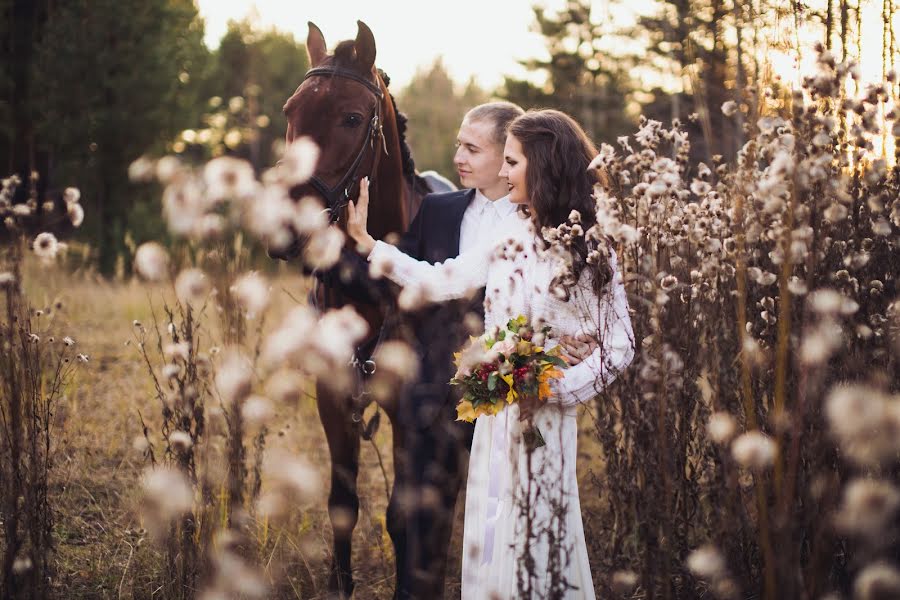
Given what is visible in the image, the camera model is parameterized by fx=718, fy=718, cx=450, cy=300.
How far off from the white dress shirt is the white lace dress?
0.93 feet

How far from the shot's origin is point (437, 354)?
129 inches

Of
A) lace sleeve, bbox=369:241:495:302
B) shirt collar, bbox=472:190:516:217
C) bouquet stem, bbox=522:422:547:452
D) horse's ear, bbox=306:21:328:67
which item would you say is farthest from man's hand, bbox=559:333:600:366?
horse's ear, bbox=306:21:328:67

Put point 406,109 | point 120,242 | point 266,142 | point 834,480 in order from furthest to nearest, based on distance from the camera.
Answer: point 406,109, point 266,142, point 120,242, point 834,480

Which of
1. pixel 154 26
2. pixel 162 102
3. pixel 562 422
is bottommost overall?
pixel 562 422

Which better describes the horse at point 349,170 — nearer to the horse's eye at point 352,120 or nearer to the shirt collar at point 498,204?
the horse's eye at point 352,120

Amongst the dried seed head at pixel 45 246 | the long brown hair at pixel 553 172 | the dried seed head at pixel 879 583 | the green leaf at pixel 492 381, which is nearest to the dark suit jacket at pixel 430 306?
the long brown hair at pixel 553 172

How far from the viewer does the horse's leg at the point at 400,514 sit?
3.20 metres

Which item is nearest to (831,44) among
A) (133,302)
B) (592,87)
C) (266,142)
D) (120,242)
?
(133,302)

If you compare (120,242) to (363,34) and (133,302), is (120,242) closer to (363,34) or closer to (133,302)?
(133,302)

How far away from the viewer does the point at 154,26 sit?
47.2 feet

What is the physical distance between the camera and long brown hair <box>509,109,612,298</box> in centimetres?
292

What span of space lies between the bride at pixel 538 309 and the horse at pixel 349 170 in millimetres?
196

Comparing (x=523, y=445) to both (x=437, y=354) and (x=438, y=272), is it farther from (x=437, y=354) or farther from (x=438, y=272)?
(x=438, y=272)

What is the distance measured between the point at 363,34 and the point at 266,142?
2970 cm
